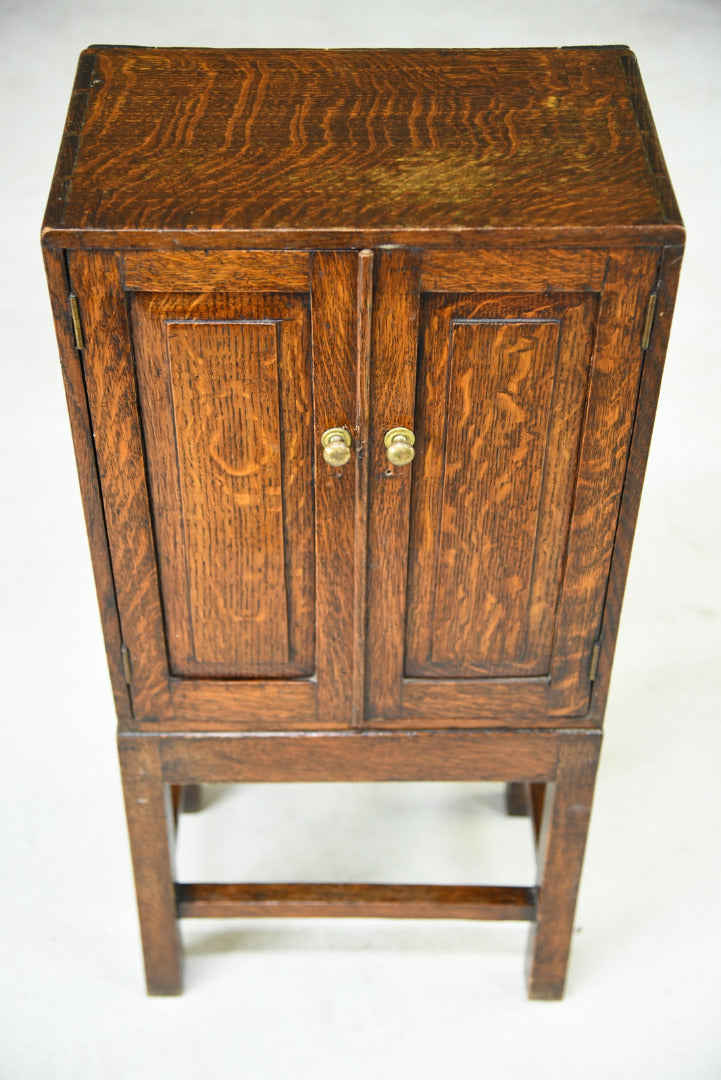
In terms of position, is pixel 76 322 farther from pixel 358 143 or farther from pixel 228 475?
pixel 358 143

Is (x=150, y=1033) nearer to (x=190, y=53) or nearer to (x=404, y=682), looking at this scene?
(x=404, y=682)

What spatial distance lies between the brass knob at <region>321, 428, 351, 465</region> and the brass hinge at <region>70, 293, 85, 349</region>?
0.99ft

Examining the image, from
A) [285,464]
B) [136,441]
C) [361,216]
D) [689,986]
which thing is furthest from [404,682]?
[689,986]

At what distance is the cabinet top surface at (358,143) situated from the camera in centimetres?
154

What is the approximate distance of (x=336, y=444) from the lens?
5.41 ft

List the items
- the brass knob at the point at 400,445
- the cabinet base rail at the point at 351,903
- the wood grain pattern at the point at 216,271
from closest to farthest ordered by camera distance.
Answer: the wood grain pattern at the point at 216,271, the brass knob at the point at 400,445, the cabinet base rail at the point at 351,903

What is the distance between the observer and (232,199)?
1562mm

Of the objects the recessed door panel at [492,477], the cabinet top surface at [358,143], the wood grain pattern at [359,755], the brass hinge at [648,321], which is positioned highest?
the cabinet top surface at [358,143]

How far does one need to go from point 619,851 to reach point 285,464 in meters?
1.16

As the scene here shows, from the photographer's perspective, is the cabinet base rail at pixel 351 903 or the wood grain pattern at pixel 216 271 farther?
the cabinet base rail at pixel 351 903

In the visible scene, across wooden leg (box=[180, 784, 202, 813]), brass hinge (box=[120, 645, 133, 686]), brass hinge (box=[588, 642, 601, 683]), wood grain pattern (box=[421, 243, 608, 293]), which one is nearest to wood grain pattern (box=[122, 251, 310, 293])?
wood grain pattern (box=[421, 243, 608, 293])

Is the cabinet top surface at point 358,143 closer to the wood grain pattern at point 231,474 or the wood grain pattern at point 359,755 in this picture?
the wood grain pattern at point 231,474

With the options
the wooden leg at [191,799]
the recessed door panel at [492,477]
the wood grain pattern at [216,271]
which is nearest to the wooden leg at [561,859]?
the recessed door panel at [492,477]

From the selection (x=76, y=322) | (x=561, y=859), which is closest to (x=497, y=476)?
(x=76, y=322)
